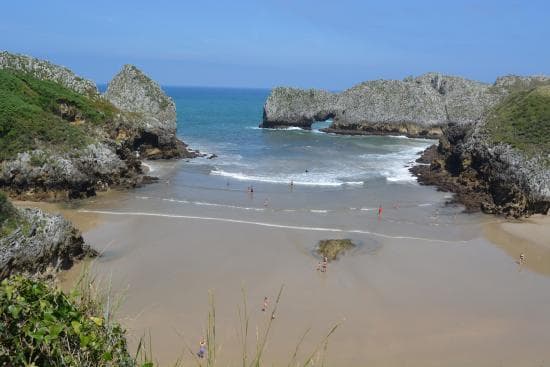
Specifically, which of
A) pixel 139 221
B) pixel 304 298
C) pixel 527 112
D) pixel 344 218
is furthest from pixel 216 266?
pixel 527 112

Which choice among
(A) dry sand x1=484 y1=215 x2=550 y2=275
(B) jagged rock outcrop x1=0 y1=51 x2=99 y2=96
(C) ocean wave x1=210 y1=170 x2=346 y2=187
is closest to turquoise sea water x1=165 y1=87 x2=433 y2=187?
(C) ocean wave x1=210 y1=170 x2=346 y2=187

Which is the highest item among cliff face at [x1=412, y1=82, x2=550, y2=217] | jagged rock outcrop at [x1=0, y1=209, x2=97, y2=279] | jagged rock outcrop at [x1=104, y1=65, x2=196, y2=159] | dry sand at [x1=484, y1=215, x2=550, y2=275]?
jagged rock outcrop at [x1=104, y1=65, x2=196, y2=159]

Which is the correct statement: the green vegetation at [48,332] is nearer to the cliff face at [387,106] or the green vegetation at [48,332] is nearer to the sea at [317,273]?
the sea at [317,273]

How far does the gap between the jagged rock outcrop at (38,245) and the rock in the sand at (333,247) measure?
9449 millimetres

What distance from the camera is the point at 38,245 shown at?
15906 mm

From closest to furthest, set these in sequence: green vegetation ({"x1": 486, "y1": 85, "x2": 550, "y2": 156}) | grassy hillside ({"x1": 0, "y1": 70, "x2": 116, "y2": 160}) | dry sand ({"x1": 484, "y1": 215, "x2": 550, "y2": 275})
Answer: dry sand ({"x1": 484, "y1": 215, "x2": 550, "y2": 275}), grassy hillside ({"x1": 0, "y1": 70, "x2": 116, "y2": 160}), green vegetation ({"x1": 486, "y1": 85, "x2": 550, "y2": 156})

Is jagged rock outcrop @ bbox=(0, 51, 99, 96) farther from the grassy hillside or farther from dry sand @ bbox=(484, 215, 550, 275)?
dry sand @ bbox=(484, 215, 550, 275)

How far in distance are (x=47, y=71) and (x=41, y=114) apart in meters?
13.9

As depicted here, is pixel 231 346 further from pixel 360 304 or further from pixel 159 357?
pixel 360 304

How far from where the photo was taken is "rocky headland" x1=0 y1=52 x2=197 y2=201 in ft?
91.2

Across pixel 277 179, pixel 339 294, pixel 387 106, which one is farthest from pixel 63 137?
pixel 387 106

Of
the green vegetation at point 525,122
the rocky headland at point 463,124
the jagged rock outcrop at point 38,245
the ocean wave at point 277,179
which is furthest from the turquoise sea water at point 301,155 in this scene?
the jagged rock outcrop at point 38,245

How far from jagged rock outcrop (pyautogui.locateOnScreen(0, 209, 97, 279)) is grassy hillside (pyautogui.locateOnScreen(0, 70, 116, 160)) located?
41.7 feet

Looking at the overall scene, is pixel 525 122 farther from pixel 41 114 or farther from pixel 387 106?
pixel 387 106
